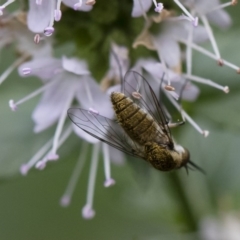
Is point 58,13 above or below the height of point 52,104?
above

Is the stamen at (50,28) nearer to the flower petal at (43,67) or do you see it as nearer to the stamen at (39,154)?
→ the flower petal at (43,67)

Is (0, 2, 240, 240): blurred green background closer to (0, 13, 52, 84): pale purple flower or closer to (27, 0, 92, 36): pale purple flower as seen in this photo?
(0, 13, 52, 84): pale purple flower

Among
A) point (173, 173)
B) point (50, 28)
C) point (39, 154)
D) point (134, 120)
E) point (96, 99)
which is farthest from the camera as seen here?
point (173, 173)

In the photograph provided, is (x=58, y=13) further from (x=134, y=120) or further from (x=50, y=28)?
(x=134, y=120)

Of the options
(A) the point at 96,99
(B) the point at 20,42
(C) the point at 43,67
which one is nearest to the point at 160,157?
(A) the point at 96,99

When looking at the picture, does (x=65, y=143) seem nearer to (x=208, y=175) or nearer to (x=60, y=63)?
(x=60, y=63)

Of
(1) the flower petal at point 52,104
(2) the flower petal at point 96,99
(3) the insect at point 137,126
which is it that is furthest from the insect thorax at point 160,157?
(1) the flower petal at point 52,104

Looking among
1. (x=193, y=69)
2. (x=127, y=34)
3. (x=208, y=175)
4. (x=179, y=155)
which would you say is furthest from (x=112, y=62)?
(x=208, y=175)
